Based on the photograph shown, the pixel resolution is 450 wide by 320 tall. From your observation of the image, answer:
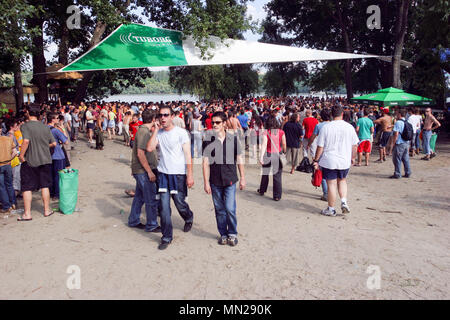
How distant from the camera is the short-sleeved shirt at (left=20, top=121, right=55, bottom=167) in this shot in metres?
5.68

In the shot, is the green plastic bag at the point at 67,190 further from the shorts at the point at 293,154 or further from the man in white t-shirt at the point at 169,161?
the shorts at the point at 293,154

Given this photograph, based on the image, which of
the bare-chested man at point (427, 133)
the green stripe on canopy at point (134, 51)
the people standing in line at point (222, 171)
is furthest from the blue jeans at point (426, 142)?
the people standing in line at point (222, 171)

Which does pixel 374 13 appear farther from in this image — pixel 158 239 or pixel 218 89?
pixel 158 239

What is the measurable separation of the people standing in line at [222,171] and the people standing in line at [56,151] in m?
3.14

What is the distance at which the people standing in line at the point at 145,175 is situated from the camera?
5.05m

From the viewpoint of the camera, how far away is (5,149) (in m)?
Answer: 5.99

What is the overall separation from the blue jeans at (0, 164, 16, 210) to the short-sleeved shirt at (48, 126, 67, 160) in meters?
0.77

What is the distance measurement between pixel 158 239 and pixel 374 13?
29.6 m

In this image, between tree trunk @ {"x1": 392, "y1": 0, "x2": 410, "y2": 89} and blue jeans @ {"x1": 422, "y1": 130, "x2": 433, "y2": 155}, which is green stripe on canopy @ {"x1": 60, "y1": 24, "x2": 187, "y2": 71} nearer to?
blue jeans @ {"x1": 422, "y1": 130, "x2": 433, "y2": 155}

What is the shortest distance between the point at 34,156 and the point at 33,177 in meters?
0.34

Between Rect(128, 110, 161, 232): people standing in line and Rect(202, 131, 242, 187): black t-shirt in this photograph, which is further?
Rect(128, 110, 161, 232): people standing in line

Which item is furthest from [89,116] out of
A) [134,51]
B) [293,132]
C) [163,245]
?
[163,245]

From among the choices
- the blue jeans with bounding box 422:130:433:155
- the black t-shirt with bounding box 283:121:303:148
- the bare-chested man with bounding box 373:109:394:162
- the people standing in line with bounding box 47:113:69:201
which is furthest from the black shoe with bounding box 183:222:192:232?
the blue jeans with bounding box 422:130:433:155

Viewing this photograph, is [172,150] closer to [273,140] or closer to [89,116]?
[273,140]
